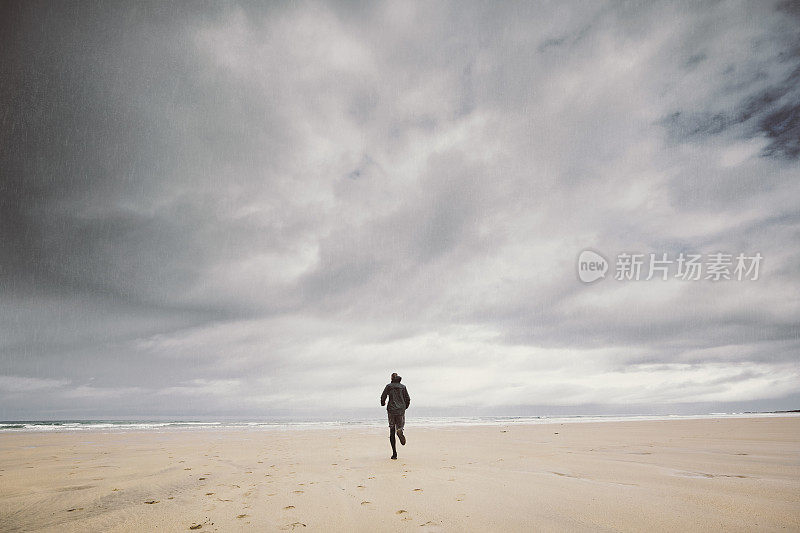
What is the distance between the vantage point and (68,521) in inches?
211

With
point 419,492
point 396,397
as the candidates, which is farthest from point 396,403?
point 419,492

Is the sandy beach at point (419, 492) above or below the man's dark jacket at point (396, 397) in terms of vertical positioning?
below

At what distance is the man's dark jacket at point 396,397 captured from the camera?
38.3ft

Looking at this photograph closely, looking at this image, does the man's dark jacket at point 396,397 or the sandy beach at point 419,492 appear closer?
the sandy beach at point 419,492

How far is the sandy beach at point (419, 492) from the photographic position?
4.88 m

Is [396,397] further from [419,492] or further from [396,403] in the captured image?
[419,492]

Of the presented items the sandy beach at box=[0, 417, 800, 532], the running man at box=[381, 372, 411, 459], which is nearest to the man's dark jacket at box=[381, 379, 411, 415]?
the running man at box=[381, 372, 411, 459]

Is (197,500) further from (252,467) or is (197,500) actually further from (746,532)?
(746,532)

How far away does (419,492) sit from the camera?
254 inches

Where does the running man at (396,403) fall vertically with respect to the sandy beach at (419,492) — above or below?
above

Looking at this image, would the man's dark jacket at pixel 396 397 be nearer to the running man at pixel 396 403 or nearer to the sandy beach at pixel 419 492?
the running man at pixel 396 403

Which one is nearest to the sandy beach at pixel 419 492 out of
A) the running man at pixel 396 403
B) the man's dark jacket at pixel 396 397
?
the running man at pixel 396 403

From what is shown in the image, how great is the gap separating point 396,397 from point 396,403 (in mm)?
179

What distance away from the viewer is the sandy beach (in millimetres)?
4883
